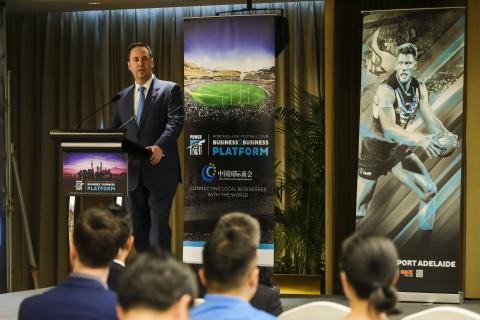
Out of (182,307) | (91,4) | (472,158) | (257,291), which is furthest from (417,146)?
(182,307)

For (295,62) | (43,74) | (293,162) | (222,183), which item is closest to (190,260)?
(222,183)

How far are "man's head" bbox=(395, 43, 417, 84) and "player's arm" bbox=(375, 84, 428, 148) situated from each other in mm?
147

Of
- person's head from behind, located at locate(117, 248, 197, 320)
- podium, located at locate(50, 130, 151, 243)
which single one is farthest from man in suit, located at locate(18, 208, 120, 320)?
podium, located at locate(50, 130, 151, 243)

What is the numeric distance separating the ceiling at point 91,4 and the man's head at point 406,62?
2.24 metres

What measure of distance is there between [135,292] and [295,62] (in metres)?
7.01

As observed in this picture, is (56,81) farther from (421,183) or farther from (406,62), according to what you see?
(421,183)

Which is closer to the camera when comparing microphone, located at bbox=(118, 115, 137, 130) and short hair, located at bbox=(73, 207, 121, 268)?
short hair, located at bbox=(73, 207, 121, 268)

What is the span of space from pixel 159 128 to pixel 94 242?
3.33 m

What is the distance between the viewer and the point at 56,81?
9477 millimetres

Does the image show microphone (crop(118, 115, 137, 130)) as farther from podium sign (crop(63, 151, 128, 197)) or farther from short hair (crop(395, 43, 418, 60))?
short hair (crop(395, 43, 418, 60))

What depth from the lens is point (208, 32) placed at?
20.9 feet

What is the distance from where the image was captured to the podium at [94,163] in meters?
5.59

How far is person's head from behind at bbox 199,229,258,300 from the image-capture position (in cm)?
249

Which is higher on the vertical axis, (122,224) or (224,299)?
(122,224)
